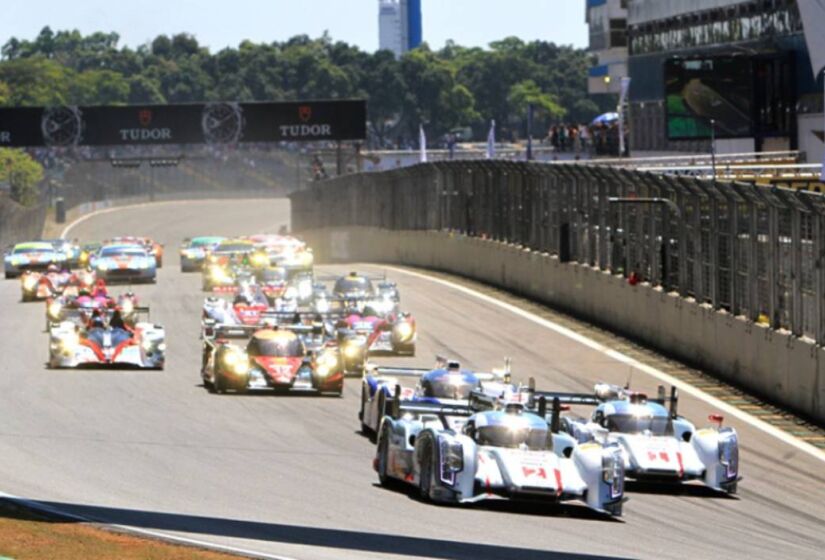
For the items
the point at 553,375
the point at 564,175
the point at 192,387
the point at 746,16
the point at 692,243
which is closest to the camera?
the point at 192,387

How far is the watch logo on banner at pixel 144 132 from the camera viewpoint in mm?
92312

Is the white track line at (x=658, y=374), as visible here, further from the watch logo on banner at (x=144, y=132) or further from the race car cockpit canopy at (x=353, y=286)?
the watch logo on banner at (x=144, y=132)

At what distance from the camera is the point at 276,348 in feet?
98.6

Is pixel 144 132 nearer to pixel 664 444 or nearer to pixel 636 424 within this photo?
pixel 636 424

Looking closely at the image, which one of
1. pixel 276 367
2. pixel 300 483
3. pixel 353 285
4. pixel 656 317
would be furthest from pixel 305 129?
pixel 300 483

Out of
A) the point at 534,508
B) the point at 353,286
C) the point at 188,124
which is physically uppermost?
the point at 188,124

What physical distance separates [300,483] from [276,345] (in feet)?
29.3

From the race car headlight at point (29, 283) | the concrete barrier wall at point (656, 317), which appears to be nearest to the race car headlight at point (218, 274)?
the race car headlight at point (29, 283)

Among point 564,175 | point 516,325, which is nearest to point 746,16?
point 564,175

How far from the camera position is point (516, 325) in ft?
136

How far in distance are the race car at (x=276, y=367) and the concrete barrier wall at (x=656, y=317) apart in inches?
260

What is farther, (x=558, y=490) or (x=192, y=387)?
(x=192, y=387)

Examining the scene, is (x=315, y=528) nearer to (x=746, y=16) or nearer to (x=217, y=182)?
(x=746, y=16)

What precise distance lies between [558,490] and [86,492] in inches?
192
